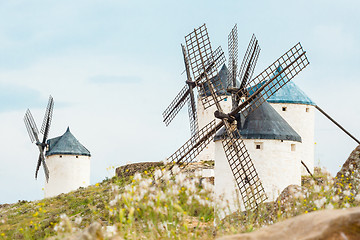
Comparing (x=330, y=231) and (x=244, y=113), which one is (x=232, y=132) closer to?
(x=244, y=113)

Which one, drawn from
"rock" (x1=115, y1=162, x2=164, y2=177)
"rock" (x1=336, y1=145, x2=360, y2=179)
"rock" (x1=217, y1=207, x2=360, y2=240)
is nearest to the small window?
"rock" (x1=336, y1=145, x2=360, y2=179)

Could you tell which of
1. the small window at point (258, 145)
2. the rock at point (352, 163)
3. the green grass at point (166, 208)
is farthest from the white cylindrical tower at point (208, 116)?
the green grass at point (166, 208)

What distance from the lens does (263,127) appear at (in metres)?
16.8

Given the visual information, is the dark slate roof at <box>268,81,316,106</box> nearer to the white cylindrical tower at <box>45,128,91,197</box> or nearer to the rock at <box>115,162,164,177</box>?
the rock at <box>115,162,164,177</box>

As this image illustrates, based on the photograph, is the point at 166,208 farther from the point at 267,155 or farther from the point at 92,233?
the point at 267,155

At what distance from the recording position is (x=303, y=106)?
25.9m

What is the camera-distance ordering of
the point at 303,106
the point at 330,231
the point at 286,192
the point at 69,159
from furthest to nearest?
the point at 69,159
the point at 303,106
the point at 286,192
the point at 330,231

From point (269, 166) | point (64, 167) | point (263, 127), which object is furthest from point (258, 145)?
point (64, 167)

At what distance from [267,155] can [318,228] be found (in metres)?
12.1

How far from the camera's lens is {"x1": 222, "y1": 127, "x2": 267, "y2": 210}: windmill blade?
15938 mm

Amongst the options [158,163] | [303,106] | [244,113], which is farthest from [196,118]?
[244,113]

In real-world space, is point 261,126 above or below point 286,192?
above

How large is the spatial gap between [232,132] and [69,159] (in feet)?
61.3

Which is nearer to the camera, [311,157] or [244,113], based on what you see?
[244,113]
